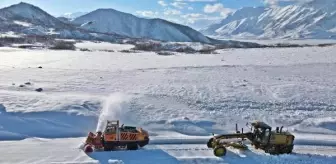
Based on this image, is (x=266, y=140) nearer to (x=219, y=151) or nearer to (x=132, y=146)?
(x=219, y=151)

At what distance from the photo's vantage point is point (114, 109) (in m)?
26.0

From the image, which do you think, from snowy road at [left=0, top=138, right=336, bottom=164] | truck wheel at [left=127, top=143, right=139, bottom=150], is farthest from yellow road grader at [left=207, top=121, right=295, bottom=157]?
truck wheel at [left=127, top=143, right=139, bottom=150]

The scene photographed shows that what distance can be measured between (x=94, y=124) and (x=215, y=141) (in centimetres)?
848

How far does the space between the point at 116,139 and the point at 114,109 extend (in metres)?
7.42

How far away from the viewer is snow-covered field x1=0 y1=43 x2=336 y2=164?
733 inches

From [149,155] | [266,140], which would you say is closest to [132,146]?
[149,155]

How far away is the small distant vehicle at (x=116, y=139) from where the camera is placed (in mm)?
18672

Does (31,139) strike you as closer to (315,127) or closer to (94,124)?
(94,124)

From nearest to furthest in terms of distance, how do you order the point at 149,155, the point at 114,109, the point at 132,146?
the point at 149,155
the point at 132,146
the point at 114,109

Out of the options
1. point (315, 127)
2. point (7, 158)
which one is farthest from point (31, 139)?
point (315, 127)

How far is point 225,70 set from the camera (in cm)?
4406

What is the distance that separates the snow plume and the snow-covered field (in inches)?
2.7

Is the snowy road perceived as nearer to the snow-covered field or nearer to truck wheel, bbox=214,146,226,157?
the snow-covered field

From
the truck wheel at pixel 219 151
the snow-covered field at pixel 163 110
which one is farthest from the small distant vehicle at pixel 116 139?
the truck wheel at pixel 219 151
